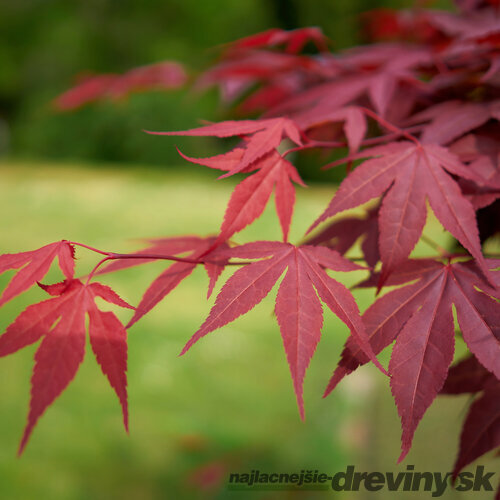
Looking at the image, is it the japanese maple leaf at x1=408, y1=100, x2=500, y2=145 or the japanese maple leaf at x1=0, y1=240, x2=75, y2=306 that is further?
the japanese maple leaf at x1=408, y1=100, x2=500, y2=145

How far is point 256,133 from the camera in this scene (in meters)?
0.58

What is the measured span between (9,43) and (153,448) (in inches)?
247

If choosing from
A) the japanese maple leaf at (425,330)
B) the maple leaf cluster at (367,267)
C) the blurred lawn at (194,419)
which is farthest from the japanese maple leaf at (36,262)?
the blurred lawn at (194,419)

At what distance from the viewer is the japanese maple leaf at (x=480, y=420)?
567 millimetres

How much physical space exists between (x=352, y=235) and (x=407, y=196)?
0.20m

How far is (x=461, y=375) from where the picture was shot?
25.6 inches

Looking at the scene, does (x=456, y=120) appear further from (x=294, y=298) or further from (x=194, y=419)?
(x=194, y=419)

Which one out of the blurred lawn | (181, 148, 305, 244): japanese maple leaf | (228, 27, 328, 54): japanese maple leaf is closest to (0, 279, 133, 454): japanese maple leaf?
(181, 148, 305, 244): japanese maple leaf

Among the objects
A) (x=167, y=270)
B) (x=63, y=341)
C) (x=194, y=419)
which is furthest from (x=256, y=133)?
(x=194, y=419)

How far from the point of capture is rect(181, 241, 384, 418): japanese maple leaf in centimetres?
44

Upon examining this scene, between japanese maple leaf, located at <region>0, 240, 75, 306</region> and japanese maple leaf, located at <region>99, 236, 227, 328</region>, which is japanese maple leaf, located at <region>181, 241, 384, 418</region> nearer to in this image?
japanese maple leaf, located at <region>99, 236, 227, 328</region>

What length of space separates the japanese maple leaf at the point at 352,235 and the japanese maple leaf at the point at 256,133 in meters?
0.18

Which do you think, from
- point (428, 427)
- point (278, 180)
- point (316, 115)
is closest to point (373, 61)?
point (316, 115)

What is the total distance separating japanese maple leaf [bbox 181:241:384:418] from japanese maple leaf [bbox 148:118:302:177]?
90 millimetres
